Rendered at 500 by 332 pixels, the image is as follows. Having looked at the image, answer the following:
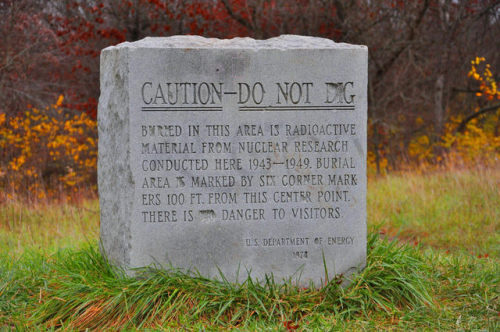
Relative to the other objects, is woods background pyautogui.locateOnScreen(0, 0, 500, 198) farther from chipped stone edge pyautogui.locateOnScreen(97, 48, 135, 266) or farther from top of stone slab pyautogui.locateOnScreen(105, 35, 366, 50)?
top of stone slab pyautogui.locateOnScreen(105, 35, 366, 50)

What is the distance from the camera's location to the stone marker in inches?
159

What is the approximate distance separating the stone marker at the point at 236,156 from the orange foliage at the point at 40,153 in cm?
482

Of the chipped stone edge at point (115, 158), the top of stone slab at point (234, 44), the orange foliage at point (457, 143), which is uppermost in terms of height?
the top of stone slab at point (234, 44)

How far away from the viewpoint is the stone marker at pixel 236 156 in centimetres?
404

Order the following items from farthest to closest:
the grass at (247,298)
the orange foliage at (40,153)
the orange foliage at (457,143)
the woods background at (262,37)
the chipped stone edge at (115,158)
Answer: the orange foliage at (457,143), the woods background at (262,37), the orange foliage at (40,153), the chipped stone edge at (115,158), the grass at (247,298)

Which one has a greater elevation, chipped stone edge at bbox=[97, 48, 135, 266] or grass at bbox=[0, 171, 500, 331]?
chipped stone edge at bbox=[97, 48, 135, 266]

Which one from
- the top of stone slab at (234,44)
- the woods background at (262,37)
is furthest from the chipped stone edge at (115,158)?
the woods background at (262,37)

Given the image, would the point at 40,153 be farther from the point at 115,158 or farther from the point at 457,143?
the point at 457,143

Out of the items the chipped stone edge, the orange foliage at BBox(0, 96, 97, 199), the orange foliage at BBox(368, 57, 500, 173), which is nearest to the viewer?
the chipped stone edge

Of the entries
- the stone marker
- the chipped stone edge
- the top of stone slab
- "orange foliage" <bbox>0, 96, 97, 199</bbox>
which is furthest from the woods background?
the top of stone slab

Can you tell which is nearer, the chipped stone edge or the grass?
the grass

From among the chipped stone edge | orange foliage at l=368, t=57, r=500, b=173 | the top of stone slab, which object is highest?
the top of stone slab

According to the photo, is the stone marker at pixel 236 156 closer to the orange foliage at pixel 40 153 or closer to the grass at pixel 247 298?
the grass at pixel 247 298

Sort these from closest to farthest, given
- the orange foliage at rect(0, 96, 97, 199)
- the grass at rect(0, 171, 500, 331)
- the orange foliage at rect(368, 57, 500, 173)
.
Answer: 1. the grass at rect(0, 171, 500, 331)
2. the orange foliage at rect(0, 96, 97, 199)
3. the orange foliage at rect(368, 57, 500, 173)
